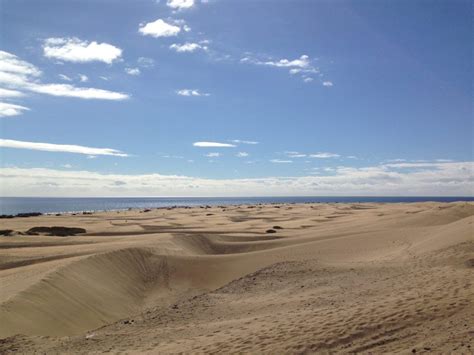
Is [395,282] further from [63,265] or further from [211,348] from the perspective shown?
[63,265]

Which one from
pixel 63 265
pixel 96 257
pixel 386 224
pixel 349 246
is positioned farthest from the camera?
pixel 386 224

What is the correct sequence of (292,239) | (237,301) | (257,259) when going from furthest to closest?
(292,239) → (257,259) → (237,301)

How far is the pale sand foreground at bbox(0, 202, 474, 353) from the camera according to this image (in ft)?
27.1

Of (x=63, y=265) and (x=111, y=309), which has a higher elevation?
(x=63, y=265)

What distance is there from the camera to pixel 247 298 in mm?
13328

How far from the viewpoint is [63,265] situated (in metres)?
15.0

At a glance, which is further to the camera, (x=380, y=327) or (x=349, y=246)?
(x=349, y=246)

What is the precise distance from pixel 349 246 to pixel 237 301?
11816 millimetres

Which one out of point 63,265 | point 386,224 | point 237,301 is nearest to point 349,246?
point 386,224

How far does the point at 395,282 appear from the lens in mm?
12203

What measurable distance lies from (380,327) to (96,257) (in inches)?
506

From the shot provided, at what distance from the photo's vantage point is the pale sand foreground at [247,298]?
8.25 meters

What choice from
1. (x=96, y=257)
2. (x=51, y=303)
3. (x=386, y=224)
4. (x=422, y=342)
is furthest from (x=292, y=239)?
(x=422, y=342)

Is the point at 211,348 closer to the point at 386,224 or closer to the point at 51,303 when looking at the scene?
the point at 51,303
